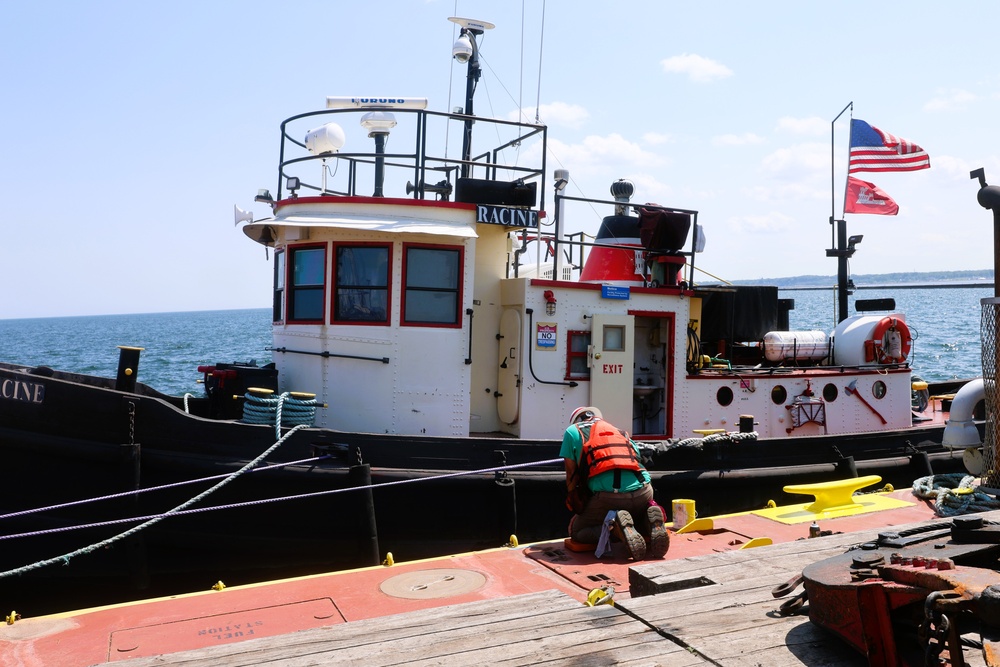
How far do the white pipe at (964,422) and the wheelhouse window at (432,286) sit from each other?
15.0ft

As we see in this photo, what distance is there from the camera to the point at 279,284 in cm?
938

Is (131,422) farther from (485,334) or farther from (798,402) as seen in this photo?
(798,402)

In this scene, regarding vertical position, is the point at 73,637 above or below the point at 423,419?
below

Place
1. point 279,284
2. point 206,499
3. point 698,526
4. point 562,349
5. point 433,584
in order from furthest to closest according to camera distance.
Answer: point 279,284
point 562,349
point 206,499
point 698,526
point 433,584

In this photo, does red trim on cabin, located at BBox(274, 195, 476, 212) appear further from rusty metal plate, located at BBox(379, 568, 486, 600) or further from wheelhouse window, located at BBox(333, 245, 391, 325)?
rusty metal plate, located at BBox(379, 568, 486, 600)

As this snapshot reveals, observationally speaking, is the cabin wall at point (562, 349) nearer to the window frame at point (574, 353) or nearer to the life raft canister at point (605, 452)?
the window frame at point (574, 353)

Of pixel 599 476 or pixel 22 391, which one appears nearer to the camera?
pixel 599 476

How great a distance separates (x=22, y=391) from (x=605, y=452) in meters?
5.31

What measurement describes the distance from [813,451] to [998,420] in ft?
14.8

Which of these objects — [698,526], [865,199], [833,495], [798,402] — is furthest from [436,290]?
[865,199]

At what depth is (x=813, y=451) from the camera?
959 centimetres

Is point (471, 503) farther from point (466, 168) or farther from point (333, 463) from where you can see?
point (466, 168)

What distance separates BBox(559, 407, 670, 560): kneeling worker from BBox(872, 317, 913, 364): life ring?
6.31 metres

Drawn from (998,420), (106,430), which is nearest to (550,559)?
(998,420)
